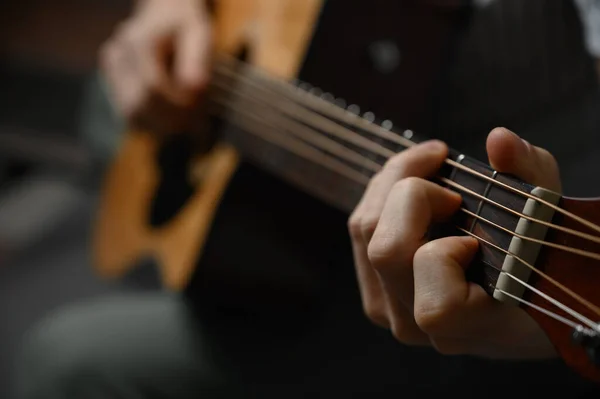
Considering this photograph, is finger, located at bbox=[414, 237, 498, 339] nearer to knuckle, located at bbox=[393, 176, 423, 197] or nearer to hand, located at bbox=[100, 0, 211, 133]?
knuckle, located at bbox=[393, 176, 423, 197]

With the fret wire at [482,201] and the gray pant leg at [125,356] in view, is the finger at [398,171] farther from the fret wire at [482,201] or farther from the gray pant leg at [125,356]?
the gray pant leg at [125,356]

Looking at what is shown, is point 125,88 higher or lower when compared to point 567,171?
lower

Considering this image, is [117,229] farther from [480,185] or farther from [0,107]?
[0,107]

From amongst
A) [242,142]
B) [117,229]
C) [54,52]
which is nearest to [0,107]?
[54,52]

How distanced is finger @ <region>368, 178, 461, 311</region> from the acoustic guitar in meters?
0.01

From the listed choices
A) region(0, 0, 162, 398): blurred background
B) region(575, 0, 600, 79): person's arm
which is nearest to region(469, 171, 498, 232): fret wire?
region(575, 0, 600, 79): person's arm

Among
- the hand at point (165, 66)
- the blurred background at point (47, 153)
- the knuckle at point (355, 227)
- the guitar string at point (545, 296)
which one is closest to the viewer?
the guitar string at point (545, 296)

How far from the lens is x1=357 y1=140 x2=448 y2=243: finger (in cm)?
43

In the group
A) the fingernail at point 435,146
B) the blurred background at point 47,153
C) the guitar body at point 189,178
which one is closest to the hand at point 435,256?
the fingernail at point 435,146

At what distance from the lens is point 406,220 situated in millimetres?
406

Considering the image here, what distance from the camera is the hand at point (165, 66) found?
2.79ft

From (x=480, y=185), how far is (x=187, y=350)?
0.47 meters

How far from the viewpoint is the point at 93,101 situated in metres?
1.23

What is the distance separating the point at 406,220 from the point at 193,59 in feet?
1.69
